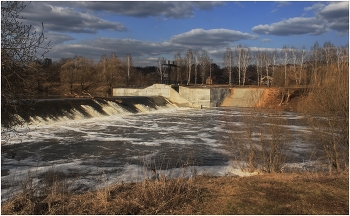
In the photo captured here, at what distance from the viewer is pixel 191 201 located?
5.45 meters

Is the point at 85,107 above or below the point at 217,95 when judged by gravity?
below

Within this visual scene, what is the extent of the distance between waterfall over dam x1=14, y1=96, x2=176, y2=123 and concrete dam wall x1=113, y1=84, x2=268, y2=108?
4276 mm

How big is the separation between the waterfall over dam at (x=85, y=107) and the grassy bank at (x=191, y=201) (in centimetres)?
1245

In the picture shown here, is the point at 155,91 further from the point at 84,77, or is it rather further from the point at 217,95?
the point at 84,77

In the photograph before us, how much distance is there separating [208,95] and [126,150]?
24.6 m

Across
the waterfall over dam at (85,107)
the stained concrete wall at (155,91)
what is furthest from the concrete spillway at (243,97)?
the waterfall over dam at (85,107)

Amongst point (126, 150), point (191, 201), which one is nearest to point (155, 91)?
point (126, 150)

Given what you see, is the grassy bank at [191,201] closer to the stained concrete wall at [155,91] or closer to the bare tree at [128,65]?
the stained concrete wall at [155,91]

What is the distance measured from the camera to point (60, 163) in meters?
11.2

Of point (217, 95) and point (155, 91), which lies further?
point (155, 91)

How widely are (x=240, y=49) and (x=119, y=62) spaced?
27779 millimetres

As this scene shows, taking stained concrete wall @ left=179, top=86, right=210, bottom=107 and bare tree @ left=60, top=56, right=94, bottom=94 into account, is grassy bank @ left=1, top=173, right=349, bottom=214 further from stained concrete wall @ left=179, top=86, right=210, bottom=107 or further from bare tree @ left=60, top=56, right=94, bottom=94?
bare tree @ left=60, top=56, right=94, bottom=94

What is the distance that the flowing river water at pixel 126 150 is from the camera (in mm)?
9672

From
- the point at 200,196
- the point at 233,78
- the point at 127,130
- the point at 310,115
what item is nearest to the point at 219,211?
the point at 200,196
